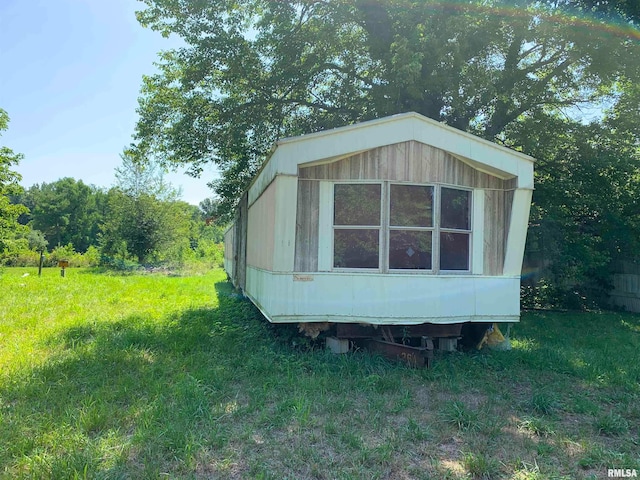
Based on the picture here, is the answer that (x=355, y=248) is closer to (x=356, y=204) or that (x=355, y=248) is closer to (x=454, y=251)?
(x=356, y=204)

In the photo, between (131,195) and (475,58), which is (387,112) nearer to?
(475,58)

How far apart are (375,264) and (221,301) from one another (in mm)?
6426

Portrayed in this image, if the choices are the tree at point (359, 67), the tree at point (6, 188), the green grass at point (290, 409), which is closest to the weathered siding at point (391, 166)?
the green grass at point (290, 409)

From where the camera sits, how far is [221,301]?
1077 centimetres

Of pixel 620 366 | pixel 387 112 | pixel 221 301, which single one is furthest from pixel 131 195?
pixel 620 366

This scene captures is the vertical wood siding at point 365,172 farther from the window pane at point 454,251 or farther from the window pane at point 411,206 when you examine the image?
the window pane at point 454,251

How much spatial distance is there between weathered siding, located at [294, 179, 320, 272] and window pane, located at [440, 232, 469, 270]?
165 centimetres

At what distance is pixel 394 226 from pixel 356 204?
555 millimetres

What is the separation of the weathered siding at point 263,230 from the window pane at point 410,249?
1.53m

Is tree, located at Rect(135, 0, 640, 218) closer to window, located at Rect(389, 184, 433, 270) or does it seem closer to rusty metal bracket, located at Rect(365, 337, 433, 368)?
window, located at Rect(389, 184, 433, 270)

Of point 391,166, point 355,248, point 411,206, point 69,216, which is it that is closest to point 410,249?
point 411,206

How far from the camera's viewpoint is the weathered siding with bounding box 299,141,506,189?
5.32 metres

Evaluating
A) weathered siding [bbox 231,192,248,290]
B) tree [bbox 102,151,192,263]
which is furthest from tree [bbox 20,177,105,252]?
weathered siding [bbox 231,192,248,290]

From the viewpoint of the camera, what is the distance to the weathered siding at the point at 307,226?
5.28 metres
